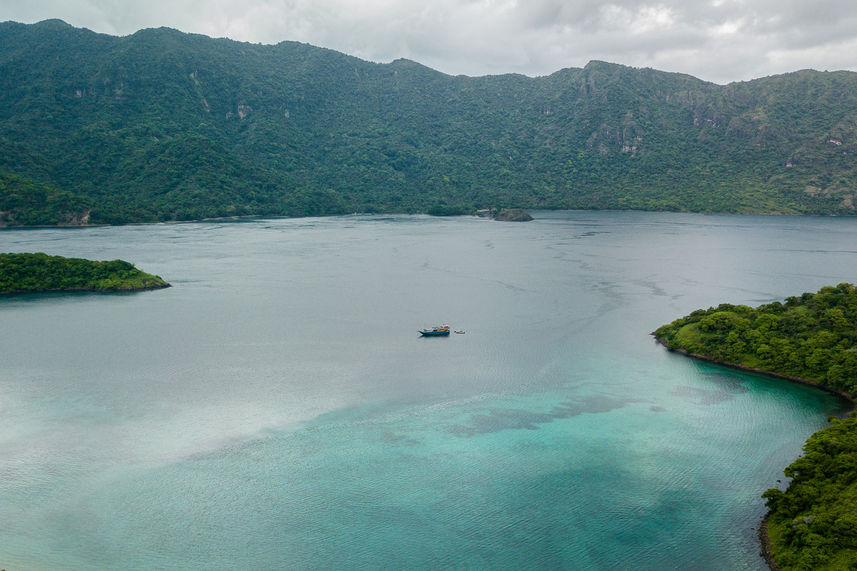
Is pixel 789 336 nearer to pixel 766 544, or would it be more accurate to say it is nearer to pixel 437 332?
pixel 766 544

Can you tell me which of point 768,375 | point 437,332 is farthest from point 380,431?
point 768,375

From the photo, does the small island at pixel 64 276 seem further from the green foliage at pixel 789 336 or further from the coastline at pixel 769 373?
the green foliage at pixel 789 336

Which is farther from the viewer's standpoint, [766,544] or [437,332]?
[437,332]

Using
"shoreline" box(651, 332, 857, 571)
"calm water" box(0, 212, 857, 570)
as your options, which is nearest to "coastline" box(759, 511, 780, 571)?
"shoreline" box(651, 332, 857, 571)

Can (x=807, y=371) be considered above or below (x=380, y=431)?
above

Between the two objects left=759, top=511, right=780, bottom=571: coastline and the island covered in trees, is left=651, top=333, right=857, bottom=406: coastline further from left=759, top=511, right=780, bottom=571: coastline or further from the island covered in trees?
left=759, top=511, right=780, bottom=571: coastline

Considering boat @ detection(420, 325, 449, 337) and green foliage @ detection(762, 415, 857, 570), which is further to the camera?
boat @ detection(420, 325, 449, 337)

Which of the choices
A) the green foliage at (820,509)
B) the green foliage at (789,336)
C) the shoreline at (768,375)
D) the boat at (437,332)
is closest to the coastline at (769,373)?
the shoreline at (768,375)
